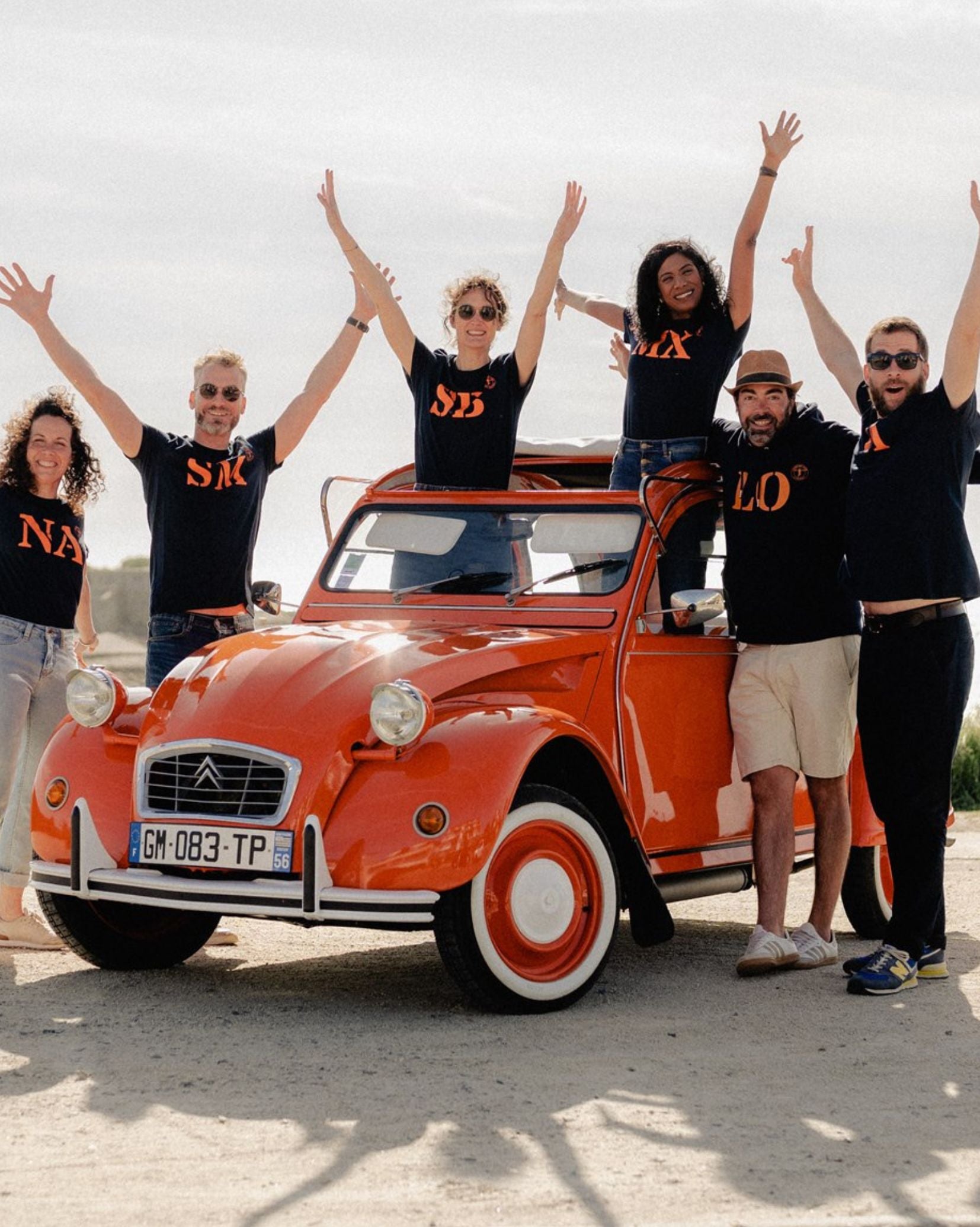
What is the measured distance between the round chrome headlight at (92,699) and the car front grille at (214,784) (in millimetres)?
555

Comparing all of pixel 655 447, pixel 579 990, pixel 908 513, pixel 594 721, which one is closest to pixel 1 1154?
pixel 579 990

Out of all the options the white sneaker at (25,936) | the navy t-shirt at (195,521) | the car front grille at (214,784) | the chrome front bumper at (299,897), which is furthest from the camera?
the navy t-shirt at (195,521)

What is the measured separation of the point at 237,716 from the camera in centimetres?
631

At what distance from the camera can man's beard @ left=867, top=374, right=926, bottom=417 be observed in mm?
6797

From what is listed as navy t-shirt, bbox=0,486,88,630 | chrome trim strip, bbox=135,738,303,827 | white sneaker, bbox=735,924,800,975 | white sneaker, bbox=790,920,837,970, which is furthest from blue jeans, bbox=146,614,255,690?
white sneaker, bbox=790,920,837,970

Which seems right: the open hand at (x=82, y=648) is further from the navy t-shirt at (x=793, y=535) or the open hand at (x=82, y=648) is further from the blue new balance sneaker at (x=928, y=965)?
the blue new balance sneaker at (x=928, y=965)

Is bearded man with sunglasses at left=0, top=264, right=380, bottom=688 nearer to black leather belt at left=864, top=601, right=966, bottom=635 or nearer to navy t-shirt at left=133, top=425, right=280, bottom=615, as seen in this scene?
navy t-shirt at left=133, top=425, right=280, bottom=615

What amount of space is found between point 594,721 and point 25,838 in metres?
2.84

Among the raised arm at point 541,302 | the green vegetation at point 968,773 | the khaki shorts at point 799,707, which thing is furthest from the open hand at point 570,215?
the green vegetation at point 968,773

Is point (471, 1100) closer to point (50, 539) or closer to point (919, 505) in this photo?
point (919, 505)

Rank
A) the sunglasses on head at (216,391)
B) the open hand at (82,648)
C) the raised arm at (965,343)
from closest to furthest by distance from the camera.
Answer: the raised arm at (965,343) → the sunglasses on head at (216,391) → the open hand at (82,648)

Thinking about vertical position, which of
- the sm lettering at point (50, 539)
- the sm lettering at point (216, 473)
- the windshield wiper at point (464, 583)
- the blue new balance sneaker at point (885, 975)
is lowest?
the blue new balance sneaker at point (885, 975)

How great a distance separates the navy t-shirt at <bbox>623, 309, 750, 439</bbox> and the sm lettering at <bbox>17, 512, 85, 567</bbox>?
2.74 m

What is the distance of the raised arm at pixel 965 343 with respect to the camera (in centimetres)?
654
